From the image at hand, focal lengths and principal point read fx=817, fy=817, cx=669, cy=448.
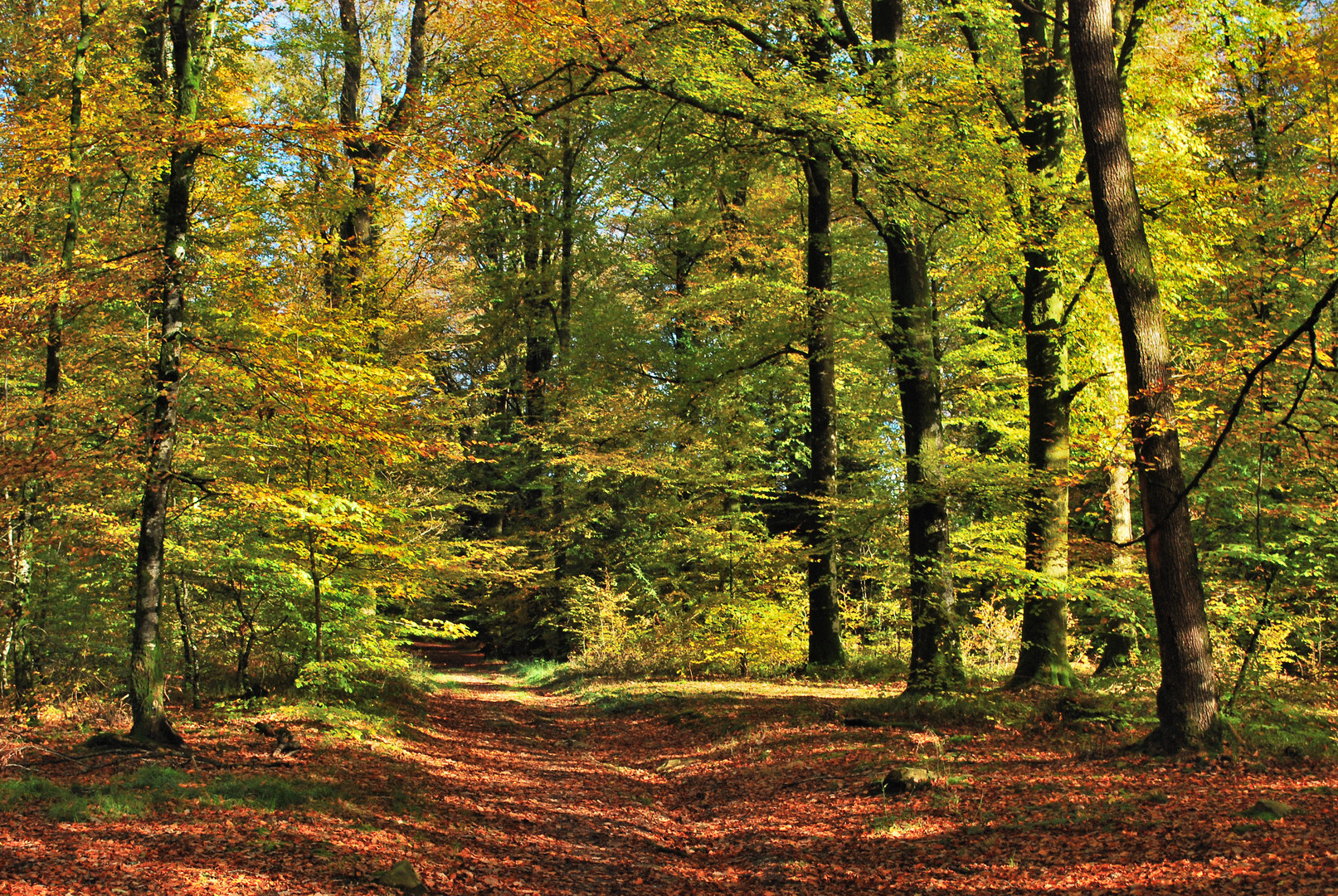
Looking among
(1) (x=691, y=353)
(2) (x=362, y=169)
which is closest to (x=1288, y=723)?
(2) (x=362, y=169)

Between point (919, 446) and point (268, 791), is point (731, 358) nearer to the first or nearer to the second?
point (919, 446)

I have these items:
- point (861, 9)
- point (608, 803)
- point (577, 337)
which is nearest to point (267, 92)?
point (577, 337)

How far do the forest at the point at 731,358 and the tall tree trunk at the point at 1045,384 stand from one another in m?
0.06

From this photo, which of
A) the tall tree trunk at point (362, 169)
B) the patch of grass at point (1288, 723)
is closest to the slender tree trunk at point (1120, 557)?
the patch of grass at point (1288, 723)

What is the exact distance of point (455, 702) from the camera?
1502cm

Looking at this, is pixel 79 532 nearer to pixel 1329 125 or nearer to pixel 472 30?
pixel 472 30

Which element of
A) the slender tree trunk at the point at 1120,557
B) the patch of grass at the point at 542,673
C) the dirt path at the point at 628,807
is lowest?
the patch of grass at the point at 542,673

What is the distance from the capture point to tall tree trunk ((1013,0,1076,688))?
1051 centimetres

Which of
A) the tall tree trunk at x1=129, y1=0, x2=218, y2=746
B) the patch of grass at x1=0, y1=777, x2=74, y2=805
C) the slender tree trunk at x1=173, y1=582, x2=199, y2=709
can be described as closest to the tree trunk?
the tall tree trunk at x1=129, y1=0, x2=218, y2=746

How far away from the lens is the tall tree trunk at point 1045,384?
1051cm

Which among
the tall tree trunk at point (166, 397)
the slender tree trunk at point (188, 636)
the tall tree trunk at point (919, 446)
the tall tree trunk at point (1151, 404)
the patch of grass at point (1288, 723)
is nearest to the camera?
the tall tree trunk at point (1151, 404)

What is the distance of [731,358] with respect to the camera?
46.7 feet

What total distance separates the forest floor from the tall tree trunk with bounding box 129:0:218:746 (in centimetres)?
61

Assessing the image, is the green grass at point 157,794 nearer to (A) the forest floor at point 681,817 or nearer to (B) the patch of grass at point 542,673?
(A) the forest floor at point 681,817
